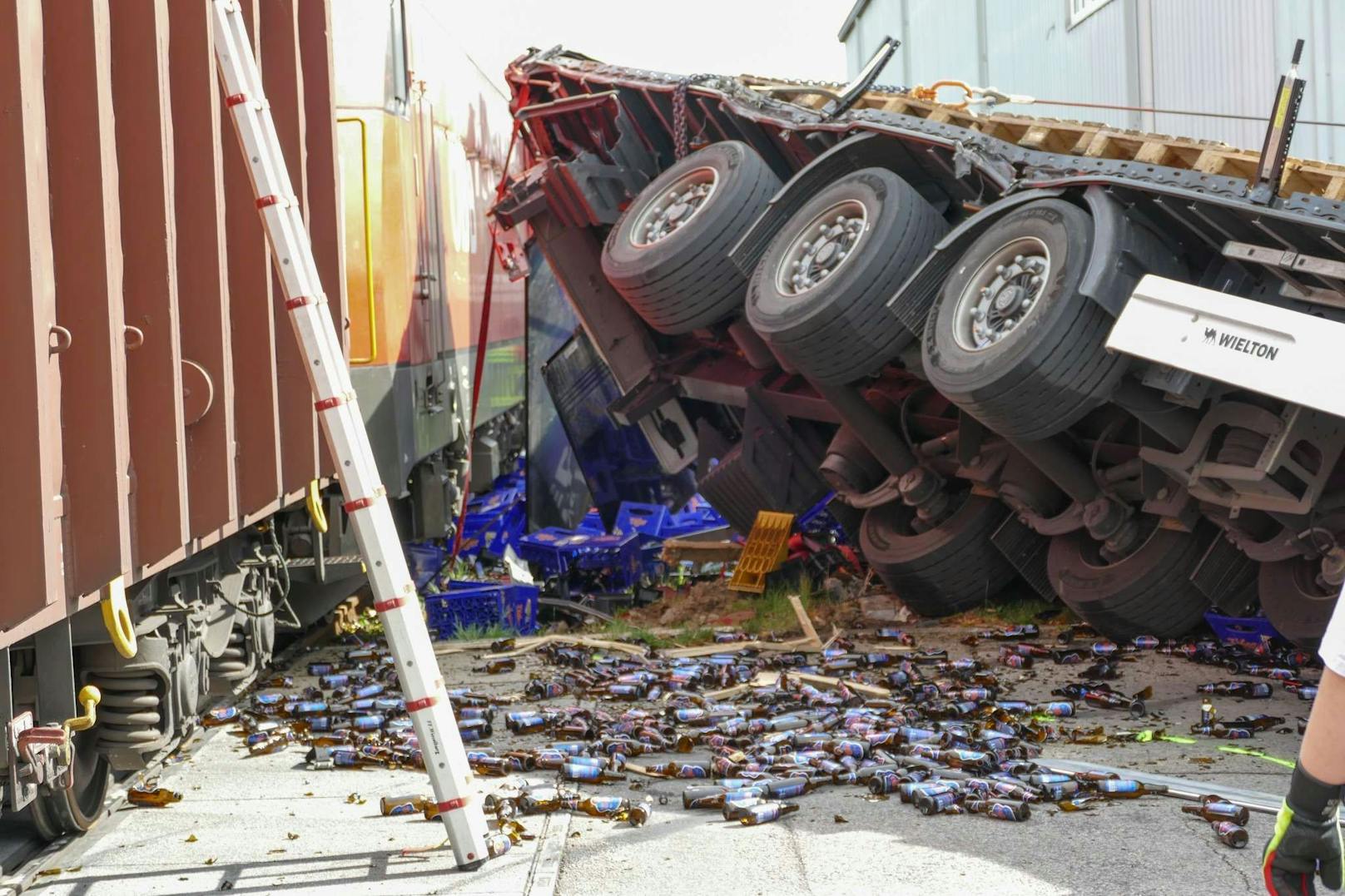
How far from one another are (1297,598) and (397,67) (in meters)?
5.12

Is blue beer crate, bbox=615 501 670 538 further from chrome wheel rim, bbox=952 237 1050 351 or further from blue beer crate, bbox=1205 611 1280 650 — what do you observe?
chrome wheel rim, bbox=952 237 1050 351

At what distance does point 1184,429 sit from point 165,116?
442 cm

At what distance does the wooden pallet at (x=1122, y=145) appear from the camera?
6910mm

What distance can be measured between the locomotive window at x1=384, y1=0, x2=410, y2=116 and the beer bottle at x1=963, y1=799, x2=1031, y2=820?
4748 mm

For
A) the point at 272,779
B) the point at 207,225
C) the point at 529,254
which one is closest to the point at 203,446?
the point at 207,225

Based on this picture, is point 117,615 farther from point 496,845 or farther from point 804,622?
point 804,622

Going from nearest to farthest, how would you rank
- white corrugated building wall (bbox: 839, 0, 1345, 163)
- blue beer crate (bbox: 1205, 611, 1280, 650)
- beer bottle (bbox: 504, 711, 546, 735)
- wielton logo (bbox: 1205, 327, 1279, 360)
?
wielton logo (bbox: 1205, 327, 1279, 360) < beer bottle (bbox: 504, 711, 546, 735) < blue beer crate (bbox: 1205, 611, 1280, 650) < white corrugated building wall (bbox: 839, 0, 1345, 163)

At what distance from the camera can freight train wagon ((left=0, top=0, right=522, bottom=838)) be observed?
11.7ft

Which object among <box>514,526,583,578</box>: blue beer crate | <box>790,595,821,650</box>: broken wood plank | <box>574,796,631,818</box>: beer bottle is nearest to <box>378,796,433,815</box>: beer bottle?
<box>574,796,631,818</box>: beer bottle

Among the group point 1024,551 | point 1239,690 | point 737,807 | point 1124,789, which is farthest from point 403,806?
point 1024,551

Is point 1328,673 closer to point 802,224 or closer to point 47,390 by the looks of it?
point 47,390

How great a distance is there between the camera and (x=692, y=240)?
8.81 meters

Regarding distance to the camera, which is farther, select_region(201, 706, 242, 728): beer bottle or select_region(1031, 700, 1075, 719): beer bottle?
select_region(201, 706, 242, 728): beer bottle

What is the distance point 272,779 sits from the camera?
20.1ft
